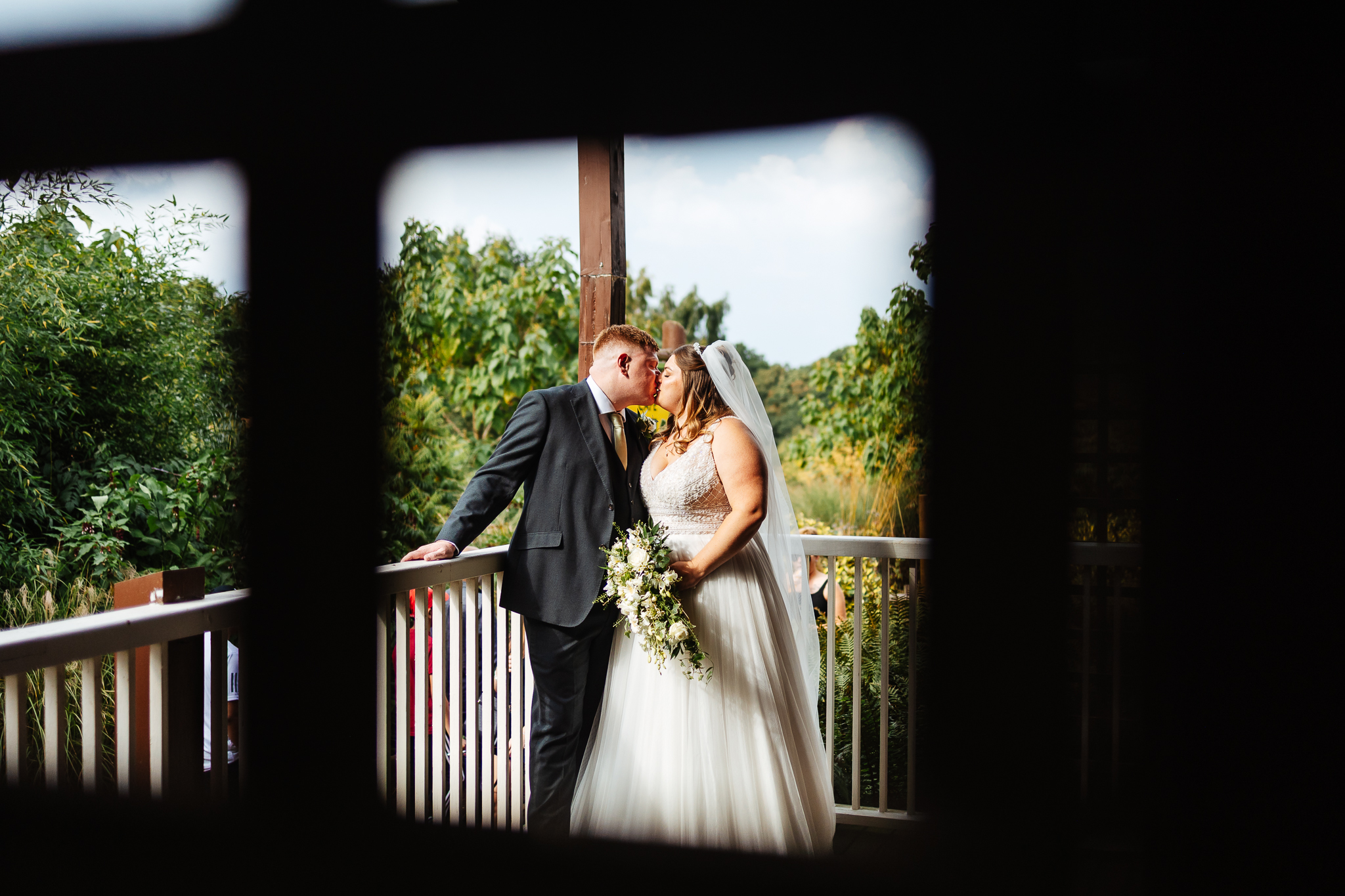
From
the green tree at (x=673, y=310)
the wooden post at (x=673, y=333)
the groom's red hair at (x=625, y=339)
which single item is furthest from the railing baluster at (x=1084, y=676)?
the green tree at (x=673, y=310)

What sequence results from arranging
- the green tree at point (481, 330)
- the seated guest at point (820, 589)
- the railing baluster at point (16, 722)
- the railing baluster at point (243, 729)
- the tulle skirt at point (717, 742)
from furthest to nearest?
the green tree at point (481, 330) < the seated guest at point (820, 589) < the tulle skirt at point (717, 742) < the railing baluster at point (243, 729) < the railing baluster at point (16, 722)

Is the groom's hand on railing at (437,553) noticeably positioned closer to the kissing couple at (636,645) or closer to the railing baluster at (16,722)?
the kissing couple at (636,645)

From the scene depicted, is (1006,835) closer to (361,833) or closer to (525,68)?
(361,833)

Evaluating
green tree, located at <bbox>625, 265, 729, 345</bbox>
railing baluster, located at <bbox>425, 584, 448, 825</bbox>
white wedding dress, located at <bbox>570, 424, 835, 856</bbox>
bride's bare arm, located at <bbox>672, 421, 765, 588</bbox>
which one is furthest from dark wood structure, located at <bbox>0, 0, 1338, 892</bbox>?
green tree, located at <bbox>625, 265, 729, 345</bbox>

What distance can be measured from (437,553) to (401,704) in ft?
1.37

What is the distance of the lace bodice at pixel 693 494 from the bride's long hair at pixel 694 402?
46 mm

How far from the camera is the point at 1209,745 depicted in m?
1.34

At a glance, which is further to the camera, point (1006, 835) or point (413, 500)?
point (413, 500)

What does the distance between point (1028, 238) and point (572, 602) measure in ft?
4.69

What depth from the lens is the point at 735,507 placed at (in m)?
2.34

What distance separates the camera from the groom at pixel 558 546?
7.54 feet

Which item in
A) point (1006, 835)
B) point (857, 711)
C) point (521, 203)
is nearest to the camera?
point (1006, 835)

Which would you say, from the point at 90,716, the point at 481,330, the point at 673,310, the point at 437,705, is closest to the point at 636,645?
the point at 437,705

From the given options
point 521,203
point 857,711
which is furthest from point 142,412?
point 521,203
